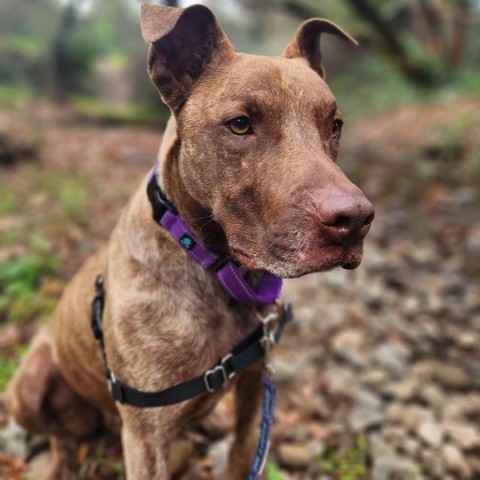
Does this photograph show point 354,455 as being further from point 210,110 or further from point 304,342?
point 210,110

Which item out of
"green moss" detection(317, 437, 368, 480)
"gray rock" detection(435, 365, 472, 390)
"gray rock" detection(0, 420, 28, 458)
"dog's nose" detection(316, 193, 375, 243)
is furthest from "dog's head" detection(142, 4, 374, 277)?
"gray rock" detection(435, 365, 472, 390)

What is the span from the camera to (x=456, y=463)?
376cm

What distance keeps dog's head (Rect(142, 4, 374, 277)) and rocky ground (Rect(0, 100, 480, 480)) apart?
201 centimetres

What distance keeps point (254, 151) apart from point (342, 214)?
1.75 ft

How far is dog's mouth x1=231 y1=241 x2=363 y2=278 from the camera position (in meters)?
2.00

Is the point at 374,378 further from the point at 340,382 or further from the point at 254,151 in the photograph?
the point at 254,151

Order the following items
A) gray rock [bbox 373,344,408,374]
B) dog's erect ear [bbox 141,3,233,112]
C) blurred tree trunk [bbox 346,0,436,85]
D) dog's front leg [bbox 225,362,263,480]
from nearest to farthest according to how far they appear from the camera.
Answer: dog's erect ear [bbox 141,3,233,112], dog's front leg [bbox 225,362,263,480], gray rock [bbox 373,344,408,374], blurred tree trunk [bbox 346,0,436,85]

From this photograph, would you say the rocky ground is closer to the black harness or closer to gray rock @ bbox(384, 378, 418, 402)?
gray rock @ bbox(384, 378, 418, 402)

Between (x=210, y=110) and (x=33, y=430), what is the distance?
8.39 ft

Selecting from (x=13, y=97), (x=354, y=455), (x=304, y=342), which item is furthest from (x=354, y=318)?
(x=13, y=97)

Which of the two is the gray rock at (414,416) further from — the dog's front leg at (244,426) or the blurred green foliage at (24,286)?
the blurred green foliage at (24,286)

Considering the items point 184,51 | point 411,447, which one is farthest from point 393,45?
point 184,51

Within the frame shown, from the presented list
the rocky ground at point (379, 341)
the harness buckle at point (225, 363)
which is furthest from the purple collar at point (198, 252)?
the rocky ground at point (379, 341)

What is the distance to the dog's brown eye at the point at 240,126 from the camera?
7.29ft
